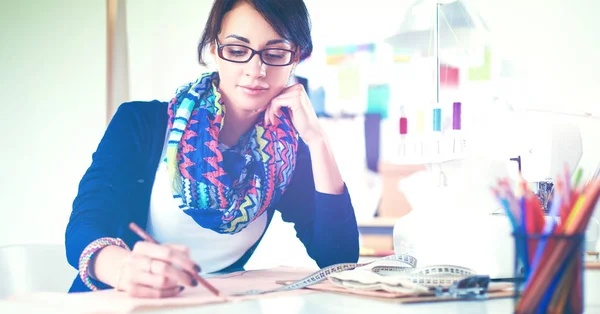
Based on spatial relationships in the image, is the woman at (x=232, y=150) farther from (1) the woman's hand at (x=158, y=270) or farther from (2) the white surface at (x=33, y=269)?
(1) the woman's hand at (x=158, y=270)

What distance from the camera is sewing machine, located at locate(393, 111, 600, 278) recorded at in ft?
3.10

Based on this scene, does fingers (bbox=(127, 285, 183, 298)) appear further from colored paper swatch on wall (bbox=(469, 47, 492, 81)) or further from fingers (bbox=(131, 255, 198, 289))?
colored paper swatch on wall (bbox=(469, 47, 492, 81))

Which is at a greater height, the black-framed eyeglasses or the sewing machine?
the black-framed eyeglasses

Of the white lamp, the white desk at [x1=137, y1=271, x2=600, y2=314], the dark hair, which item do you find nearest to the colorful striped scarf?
the dark hair

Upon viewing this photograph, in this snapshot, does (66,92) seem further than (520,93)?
Yes

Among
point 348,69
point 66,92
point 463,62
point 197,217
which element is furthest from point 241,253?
point 66,92

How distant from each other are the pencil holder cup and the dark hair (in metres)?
0.85

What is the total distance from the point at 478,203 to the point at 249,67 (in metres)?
0.49

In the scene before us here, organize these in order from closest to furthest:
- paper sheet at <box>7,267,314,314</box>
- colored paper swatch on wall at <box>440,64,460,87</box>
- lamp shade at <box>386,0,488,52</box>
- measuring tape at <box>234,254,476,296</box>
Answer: paper sheet at <box>7,267,314,314</box>, measuring tape at <box>234,254,476,296</box>, lamp shade at <box>386,0,488,52</box>, colored paper swatch on wall at <box>440,64,460,87</box>

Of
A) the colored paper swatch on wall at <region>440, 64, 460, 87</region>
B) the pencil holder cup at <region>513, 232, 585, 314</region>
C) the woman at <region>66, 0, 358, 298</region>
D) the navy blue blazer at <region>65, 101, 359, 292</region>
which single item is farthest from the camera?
the colored paper swatch on wall at <region>440, 64, 460, 87</region>

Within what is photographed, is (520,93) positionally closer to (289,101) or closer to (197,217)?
(289,101)

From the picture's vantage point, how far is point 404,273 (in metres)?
0.92

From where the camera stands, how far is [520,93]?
1687mm

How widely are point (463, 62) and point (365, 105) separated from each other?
0.55 m
